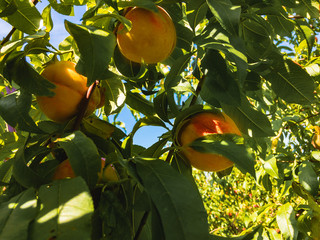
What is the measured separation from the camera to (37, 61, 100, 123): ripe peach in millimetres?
626

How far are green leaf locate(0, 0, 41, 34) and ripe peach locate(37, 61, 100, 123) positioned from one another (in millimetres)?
110

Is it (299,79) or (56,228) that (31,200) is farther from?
(299,79)

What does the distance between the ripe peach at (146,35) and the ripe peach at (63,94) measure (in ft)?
0.37

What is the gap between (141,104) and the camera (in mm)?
836

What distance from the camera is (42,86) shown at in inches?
22.6

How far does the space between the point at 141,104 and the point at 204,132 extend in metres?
0.25

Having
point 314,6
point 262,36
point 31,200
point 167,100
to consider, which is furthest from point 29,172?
point 314,6

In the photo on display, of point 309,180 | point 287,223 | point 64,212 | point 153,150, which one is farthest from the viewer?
point 309,180

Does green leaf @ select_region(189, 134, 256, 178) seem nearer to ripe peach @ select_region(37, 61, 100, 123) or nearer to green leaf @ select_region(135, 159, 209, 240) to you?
green leaf @ select_region(135, 159, 209, 240)

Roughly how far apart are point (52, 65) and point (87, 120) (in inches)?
5.1

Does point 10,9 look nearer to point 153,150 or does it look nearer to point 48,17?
point 48,17

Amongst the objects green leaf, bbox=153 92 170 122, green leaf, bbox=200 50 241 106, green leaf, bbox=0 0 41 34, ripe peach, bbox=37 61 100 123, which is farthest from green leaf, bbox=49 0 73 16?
green leaf, bbox=200 50 241 106

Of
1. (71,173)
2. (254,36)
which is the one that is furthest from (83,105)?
(254,36)

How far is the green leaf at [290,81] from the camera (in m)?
0.68
